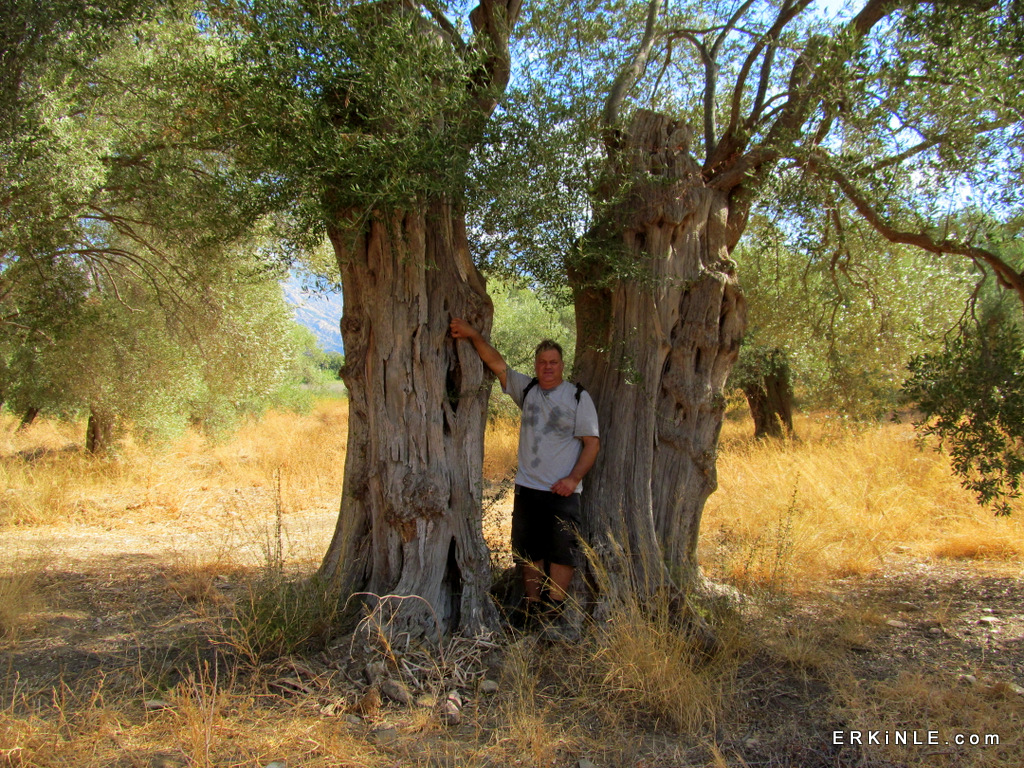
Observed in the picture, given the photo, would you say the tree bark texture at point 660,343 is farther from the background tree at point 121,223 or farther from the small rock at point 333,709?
the background tree at point 121,223

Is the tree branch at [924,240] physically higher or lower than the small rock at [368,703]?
higher

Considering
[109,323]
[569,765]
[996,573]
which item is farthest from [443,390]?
[109,323]

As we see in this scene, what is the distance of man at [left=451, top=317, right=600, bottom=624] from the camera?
4.54m

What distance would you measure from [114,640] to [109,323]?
5.64m

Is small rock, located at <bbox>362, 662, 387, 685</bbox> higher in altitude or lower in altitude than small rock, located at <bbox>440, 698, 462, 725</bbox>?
higher

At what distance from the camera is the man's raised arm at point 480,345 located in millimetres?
4527

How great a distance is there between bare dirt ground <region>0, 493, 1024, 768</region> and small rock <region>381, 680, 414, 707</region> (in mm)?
119

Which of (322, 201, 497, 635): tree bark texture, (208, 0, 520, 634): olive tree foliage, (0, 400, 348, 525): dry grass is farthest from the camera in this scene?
(0, 400, 348, 525): dry grass

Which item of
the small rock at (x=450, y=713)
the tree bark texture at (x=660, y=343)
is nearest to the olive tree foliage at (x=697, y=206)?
the tree bark texture at (x=660, y=343)

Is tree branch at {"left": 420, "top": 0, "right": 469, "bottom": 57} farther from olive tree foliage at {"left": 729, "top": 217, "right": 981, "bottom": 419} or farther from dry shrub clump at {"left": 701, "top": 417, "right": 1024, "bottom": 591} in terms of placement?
dry shrub clump at {"left": 701, "top": 417, "right": 1024, "bottom": 591}

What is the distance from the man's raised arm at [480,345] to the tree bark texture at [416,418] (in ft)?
0.23

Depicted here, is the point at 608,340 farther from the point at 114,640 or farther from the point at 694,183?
the point at 114,640

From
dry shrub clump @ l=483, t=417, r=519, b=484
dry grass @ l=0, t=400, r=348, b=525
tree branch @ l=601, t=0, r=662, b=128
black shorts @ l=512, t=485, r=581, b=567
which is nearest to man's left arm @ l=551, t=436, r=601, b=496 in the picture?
black shorts @ l=512, t=485, r=581, b=567

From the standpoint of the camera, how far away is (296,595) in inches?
165
